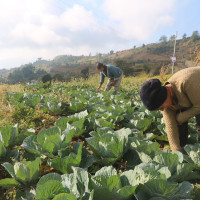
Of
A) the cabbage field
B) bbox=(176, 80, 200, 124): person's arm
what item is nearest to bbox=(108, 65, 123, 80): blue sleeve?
the cabbage field

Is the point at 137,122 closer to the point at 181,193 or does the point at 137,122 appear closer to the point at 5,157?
the point at 181,193

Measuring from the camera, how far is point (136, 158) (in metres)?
1.81

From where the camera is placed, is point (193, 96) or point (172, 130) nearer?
point (193, 96)

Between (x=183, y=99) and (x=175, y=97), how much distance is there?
0.11m

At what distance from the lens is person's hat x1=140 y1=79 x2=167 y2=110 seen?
184 cm

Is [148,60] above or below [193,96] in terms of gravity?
above

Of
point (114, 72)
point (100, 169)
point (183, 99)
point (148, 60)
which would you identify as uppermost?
point (148, 60)

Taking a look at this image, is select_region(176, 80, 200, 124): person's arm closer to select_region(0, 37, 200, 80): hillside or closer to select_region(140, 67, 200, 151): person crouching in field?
select_region(140, 67, 200, 151): person crouching in field

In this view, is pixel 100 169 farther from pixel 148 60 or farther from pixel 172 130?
pixel 148 60

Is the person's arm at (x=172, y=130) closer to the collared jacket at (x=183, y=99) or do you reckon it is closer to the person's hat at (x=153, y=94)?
the collared jacket at (x=183, y=99)

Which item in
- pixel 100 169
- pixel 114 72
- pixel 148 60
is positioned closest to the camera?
pixel 100 169

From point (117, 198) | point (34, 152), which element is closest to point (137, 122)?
point (34, 152)

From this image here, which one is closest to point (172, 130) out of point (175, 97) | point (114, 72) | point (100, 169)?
point (175, 97)

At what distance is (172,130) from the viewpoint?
222cm
